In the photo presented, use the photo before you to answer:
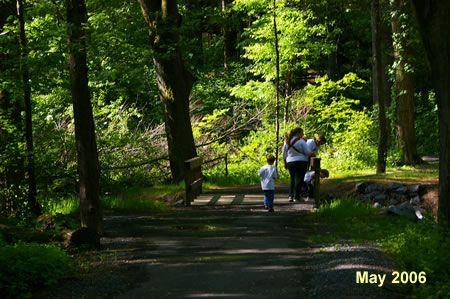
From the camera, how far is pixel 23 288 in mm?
7113

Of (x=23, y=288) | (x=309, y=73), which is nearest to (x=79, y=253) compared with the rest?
(x=23, y=288)

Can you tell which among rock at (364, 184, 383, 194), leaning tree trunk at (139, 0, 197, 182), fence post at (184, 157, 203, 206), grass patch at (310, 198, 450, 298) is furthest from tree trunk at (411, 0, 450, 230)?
leaning tree trunk at (139, 0, 197, 182)

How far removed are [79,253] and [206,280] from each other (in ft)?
9.80

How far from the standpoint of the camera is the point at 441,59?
31.0ft

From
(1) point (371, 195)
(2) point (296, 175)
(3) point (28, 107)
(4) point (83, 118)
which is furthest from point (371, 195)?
(3) point (28, 107)

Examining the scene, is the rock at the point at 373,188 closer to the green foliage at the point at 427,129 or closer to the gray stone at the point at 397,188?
the gray stone at the point at 397,188

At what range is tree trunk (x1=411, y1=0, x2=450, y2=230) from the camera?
9.36 m

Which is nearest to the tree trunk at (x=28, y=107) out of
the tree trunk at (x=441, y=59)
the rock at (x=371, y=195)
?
the tree trunk at (x=441, y=59)

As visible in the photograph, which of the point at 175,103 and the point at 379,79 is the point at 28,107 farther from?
the point at 379,79

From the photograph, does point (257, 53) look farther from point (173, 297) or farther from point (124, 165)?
point (173, 297)

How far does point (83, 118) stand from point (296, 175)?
6.78 meters

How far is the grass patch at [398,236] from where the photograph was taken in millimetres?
7285

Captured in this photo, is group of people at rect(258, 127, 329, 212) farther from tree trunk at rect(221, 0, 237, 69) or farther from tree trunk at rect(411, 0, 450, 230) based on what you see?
tree trunk at rect(221, 0, 237, 69)

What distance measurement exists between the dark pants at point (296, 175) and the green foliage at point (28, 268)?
8.06 m
